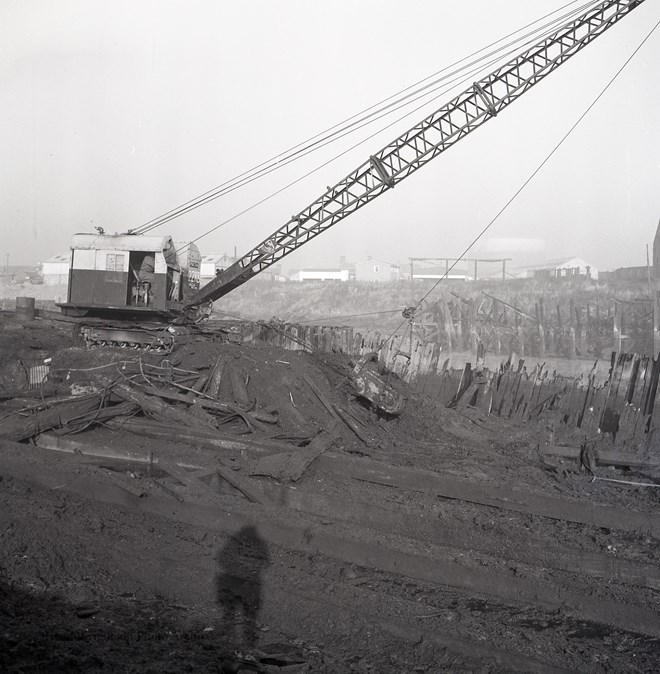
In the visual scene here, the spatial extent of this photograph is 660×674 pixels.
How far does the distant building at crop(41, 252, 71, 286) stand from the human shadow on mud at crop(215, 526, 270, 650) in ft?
194

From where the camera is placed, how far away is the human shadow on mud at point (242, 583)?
444 centimetres

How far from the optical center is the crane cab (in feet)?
58.1

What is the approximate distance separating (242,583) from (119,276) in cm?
1447

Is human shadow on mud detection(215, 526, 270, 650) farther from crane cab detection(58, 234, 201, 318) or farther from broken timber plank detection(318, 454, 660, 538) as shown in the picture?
crane cab detection(58, 234, 201, 318)

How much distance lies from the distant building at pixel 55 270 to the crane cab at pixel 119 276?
147ft

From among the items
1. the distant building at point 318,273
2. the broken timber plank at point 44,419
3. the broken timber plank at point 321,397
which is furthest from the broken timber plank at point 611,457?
the distant building at point 318,273

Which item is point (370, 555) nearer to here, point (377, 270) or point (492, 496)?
point (492, 496)

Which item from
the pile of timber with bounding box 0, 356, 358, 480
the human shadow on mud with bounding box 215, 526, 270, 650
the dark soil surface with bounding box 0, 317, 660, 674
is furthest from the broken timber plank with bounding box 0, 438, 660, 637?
the pile of timber with bounding box 0, 356, 358, 480

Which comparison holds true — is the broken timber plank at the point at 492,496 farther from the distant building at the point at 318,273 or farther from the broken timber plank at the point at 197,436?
the distant building at the point at 318,273

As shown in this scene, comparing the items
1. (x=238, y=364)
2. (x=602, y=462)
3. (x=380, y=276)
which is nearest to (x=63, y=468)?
(x=238, y=364)

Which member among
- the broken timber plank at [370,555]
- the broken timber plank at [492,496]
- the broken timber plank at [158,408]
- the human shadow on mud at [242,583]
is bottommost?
the human shadow on mud at [242,583]

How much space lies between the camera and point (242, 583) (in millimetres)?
5059

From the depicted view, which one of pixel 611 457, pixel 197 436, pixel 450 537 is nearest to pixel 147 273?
pixel 197 436

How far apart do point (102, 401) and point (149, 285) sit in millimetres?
9281
